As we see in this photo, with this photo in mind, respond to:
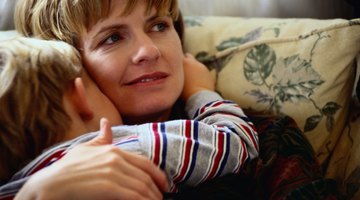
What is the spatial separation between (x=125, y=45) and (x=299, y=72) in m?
0.43

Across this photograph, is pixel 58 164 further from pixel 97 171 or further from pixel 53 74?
pixel 53 74

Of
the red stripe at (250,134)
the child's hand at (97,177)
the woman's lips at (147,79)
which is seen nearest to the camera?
the child's hand at (97,177)

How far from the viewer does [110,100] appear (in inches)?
40.3

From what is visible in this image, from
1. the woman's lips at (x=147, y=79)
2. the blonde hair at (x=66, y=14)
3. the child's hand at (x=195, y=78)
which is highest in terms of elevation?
the blonde hair at (x=66, y=14)

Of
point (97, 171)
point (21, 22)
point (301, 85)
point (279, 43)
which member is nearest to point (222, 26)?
point (279, 43)

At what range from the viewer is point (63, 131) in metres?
0.80

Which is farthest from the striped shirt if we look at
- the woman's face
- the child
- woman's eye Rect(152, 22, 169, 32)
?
woman's eye Rect(152, 22, 169, 32)

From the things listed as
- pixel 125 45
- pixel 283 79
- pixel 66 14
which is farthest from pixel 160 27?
pixel 283 79

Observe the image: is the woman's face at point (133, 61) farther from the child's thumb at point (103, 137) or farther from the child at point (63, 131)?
the child's thumb at point (103, 137)

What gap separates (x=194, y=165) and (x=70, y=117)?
0.81 ft

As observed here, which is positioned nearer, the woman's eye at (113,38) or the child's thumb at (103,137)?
the child's thumb at (103,137)

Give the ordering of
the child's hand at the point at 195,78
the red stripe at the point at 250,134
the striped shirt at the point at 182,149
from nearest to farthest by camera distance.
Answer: the striped shirt at the point at 182,149 < the red stripe at the point at 250,134 < the child's hand at the point at 195,78

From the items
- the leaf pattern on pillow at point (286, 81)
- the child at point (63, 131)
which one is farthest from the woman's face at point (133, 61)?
the leaf pattern on pillow at point (286, 81)

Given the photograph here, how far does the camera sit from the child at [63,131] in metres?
0.75
